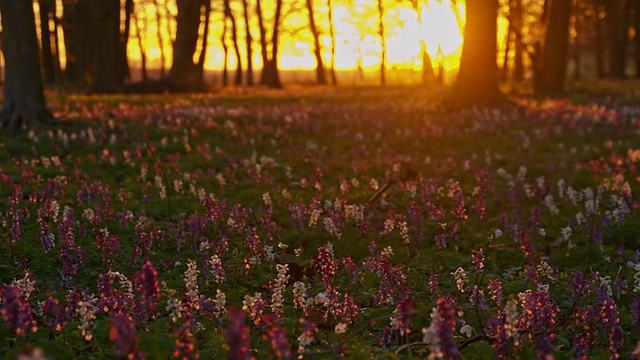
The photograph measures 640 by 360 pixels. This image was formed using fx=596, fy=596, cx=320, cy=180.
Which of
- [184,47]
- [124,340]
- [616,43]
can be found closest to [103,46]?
[184,47]

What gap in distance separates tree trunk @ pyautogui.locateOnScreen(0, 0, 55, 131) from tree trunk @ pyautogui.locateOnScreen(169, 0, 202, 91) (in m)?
15.4

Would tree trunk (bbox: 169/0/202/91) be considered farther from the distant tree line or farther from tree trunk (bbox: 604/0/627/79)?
tree trunk (bbox: 604/0/627/79)

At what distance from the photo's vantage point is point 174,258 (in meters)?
6.09

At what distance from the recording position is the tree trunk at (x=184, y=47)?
28625 millimetres

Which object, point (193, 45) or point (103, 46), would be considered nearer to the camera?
point (103, 46)

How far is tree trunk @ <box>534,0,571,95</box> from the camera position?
2414 centimetres

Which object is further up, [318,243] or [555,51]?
[555,51]

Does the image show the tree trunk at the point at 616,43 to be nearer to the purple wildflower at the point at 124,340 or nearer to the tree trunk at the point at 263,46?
the tree trunk at the point at 263,46

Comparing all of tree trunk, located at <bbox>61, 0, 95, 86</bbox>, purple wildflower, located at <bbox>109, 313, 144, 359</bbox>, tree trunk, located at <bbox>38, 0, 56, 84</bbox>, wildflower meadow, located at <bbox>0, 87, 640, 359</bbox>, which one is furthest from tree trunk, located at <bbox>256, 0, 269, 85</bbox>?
purple wildflower, located at <bbox>109, 313, 144, 359</bbox>

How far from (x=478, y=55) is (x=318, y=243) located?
1356 centimetres

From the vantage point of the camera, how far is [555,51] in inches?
973

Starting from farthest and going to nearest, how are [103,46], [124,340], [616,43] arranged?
[616,43] → [103,46] → [124,340]

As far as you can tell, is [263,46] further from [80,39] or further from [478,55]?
[478,55]

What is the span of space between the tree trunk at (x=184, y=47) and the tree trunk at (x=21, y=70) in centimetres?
1540
